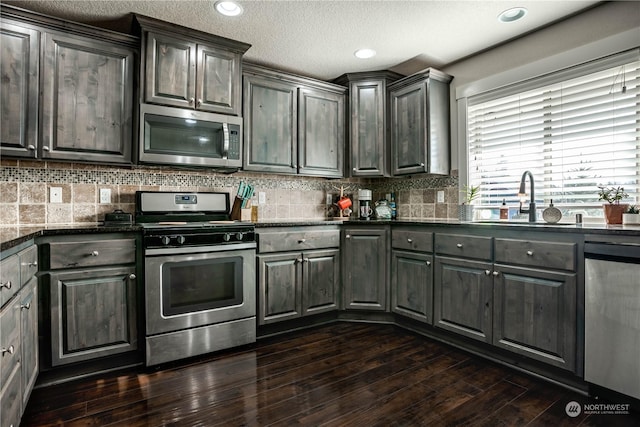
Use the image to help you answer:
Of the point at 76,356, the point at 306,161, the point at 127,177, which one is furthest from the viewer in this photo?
the point at 306,161

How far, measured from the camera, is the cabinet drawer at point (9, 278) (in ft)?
4.46

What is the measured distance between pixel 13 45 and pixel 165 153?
1.06 metres

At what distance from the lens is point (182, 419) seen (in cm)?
175

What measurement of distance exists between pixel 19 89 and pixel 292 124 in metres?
1.97

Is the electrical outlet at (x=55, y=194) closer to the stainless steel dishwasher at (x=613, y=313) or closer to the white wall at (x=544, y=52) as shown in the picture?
the white wall at (x=544, y=52)

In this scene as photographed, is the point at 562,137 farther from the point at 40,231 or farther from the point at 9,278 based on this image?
the point at 40,231

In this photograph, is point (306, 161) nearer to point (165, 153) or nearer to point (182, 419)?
point (165, 153)

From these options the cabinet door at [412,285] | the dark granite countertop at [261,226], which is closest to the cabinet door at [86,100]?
the dark granite countertop at [261,226]

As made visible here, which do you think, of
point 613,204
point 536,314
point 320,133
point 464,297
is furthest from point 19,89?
point 613,204

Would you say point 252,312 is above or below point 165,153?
below

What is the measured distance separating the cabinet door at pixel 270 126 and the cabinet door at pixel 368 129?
620 millimetres

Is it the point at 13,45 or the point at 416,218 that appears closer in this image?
the point at 13,45

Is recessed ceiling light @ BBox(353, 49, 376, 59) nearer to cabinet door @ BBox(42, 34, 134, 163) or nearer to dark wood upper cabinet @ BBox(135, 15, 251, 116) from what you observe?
dark wood upper cabinet @ BBox(135, 15, 251, 116)

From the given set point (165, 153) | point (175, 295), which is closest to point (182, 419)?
point (175, 295)
